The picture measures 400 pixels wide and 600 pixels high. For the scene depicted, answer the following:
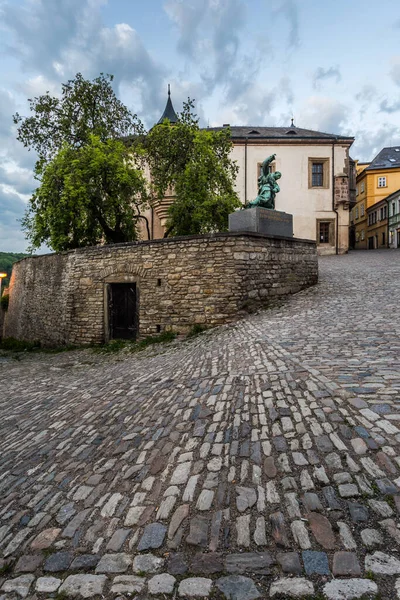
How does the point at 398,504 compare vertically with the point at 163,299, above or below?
below

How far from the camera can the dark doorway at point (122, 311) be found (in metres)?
10.6

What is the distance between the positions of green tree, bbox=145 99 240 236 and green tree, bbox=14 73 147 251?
4.74ft

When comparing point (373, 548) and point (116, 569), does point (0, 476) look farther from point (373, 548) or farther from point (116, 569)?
point (373, 548)

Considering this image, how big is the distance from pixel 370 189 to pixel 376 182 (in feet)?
3.09

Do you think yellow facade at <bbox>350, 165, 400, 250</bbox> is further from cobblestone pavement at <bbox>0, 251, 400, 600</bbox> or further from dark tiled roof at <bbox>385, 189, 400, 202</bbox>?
cobblestone pavement at <bbox>0, 251, 400, 600</bbox>

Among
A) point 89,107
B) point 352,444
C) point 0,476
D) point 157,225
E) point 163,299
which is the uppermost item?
point 89,107

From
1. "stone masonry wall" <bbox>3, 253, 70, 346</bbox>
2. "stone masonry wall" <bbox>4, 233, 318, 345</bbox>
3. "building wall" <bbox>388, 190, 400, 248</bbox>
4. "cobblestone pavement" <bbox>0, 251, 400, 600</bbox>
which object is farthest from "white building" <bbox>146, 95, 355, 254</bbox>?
"cobblestone pavement" <bbox>0, 251, 400, 600</bbox>

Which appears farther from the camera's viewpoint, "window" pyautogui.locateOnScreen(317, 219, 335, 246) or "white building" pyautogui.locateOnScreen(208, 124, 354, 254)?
"window" pyautogui.locateOnScreen(317, 219, 335, 246)

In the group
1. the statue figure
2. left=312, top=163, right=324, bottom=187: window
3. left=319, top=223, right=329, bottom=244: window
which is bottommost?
the statue figure

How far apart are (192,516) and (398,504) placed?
1.27 meters

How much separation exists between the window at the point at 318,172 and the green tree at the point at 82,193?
17105mm

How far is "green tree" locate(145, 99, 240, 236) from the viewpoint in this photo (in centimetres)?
1598

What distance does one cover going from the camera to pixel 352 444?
2.51m

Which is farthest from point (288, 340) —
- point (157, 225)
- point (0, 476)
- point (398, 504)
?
point (157, 225)
